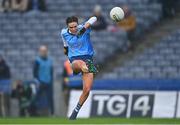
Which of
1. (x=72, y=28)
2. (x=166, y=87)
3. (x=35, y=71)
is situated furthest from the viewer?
(x=35, y=71)

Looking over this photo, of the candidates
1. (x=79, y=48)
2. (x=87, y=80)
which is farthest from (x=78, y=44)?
(x=87, y=80)

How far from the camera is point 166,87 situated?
21.2 meters

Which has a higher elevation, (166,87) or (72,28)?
(72,28)

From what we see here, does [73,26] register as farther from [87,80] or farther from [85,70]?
Answer: [87,80]

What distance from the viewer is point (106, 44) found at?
2572 centimetres

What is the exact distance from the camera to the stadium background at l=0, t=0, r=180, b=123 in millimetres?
23844

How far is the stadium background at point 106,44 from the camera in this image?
23.8 metres

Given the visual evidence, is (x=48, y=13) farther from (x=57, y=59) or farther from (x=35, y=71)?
(x=35, y=71)

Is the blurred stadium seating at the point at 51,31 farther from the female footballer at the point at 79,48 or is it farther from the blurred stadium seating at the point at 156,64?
the female footballer at the point at 79,48

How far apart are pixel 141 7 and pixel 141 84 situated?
228 inches

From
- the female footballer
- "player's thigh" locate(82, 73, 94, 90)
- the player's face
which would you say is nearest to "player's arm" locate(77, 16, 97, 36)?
the female footballer

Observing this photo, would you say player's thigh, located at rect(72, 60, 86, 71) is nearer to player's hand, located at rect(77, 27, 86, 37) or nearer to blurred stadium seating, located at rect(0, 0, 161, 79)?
player's hand, located at rect(77, 27, 86, 37)

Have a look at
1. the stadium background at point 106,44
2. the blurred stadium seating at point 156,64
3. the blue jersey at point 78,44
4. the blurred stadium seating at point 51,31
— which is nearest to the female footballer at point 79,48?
the blue jersey at point 78,44

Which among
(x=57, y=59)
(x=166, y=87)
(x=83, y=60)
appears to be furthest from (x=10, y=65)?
(x=83, y=60)
